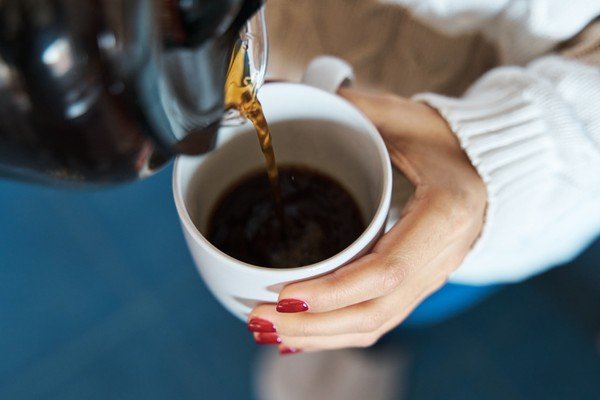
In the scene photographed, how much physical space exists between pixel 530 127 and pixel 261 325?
0.79ft

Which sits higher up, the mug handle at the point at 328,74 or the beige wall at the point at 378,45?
the mug handle at the point at 328,74

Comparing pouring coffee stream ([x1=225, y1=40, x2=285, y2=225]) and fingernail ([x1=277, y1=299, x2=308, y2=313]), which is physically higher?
pouring coffee stream ([x1=225, y1=40, x2=285, y2=225])

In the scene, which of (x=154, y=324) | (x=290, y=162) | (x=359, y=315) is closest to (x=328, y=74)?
(x=290, y=162)

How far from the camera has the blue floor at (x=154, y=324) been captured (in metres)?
0.69

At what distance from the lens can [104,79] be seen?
8.8 inches

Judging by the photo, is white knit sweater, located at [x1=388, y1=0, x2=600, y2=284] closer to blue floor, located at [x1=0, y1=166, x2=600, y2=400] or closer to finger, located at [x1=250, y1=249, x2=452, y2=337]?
finger, located at [x1=250, y1=249, x2=452, y2=337]

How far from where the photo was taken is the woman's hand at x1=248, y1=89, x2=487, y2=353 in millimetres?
362

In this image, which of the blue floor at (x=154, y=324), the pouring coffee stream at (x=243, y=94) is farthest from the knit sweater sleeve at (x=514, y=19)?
the blue floor at (x=154, y=324)

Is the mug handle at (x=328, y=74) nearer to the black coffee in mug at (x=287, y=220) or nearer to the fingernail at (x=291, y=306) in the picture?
the black coffee in mug at (x=287, y=220)

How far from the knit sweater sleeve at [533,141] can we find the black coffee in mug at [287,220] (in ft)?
0.34

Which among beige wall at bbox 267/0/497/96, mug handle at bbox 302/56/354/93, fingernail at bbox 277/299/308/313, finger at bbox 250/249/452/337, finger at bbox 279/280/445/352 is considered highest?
mug handle at bbox 302/56/354/93

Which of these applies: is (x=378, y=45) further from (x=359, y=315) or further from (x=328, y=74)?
(x=359, y=315)

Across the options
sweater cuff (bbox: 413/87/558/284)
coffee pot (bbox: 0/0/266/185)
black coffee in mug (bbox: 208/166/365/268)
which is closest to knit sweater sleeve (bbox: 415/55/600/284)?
sweater cuff (bbox: 413/87/558/284)

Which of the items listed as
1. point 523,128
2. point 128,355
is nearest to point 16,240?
point 128,355
